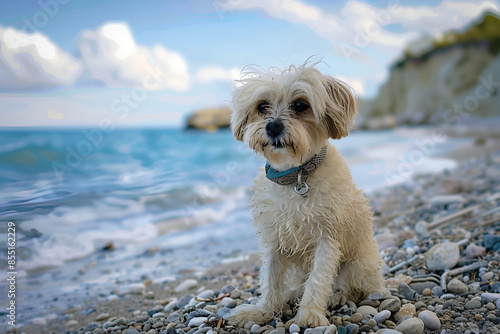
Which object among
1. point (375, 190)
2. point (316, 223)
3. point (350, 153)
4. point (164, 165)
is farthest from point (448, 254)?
point (350, 153)

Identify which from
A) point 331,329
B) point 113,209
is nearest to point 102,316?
point 331,329

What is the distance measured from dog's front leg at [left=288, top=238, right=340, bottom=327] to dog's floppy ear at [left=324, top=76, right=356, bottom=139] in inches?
30.0

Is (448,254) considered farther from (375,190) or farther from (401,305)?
(375,190)

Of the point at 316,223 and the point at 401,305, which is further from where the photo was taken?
the point at 401,305

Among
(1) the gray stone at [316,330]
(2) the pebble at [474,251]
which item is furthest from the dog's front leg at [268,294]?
(2) the pebble at [474,251]

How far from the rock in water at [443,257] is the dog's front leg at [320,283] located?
1411 millimetres

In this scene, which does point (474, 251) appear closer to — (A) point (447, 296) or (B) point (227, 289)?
(A) point (447, 296)

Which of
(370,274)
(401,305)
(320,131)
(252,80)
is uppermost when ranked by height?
(252,80)

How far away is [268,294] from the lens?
298cm

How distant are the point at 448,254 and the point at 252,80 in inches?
95.5

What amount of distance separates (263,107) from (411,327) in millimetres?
1743

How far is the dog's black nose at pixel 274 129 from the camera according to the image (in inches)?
100

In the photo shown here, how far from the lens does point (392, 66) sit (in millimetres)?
25469

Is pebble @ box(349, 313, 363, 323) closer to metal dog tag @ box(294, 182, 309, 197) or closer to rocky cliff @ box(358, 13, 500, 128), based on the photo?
metal dog tag @ box(294, 182, 309, 197)
